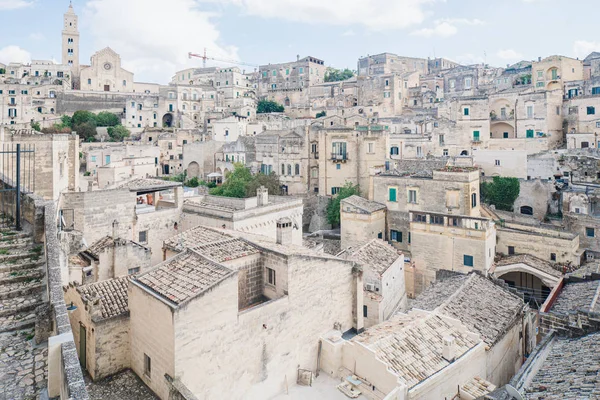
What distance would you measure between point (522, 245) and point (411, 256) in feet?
19.0

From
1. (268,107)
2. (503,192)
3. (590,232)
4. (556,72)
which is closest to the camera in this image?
(590,232)

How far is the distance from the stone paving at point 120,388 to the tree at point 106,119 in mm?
57176

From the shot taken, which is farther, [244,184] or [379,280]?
[244,184]

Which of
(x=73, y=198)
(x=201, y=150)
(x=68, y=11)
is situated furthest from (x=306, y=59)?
(x=73, y=198)

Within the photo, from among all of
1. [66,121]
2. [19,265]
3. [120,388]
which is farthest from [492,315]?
[66,121]

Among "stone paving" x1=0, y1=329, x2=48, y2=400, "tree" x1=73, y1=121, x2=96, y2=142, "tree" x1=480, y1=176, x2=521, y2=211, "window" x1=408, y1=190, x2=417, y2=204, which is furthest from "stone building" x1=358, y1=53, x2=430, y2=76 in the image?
"stone paving" x1=0, y1=329, x2=48, y2=400

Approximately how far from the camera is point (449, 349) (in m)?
12.0

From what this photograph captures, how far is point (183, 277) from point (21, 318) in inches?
160

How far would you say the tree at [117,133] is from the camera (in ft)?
190

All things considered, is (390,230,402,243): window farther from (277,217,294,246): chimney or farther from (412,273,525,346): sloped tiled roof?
(277,217,294,246): chimney

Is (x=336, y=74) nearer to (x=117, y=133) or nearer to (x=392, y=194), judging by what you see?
(x=117, y=133)

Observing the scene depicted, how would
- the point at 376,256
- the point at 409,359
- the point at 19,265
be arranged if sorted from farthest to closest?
the point at 376,256
the point at 409,359
the point at 19,265

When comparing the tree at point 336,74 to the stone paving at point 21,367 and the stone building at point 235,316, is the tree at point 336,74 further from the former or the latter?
the stone paving at point 21,367

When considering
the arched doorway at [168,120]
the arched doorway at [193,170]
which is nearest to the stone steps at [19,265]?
the arched doorway at [193,170]
